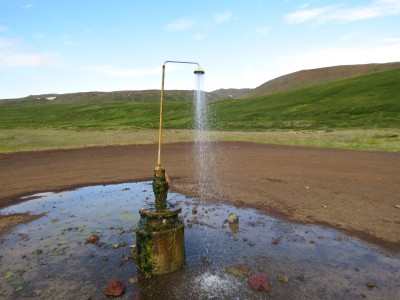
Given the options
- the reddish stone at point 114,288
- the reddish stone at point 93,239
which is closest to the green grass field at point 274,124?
the reddish stone at point 93,239

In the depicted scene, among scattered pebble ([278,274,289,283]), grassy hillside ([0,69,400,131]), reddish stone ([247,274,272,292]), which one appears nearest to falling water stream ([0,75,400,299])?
scattered pebble ([278,274,289,283])

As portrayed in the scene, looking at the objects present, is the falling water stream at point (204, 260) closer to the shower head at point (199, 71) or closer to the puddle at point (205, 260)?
the puddle at point (205, 260)

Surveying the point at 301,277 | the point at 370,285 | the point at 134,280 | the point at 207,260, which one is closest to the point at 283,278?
the point at 301,277

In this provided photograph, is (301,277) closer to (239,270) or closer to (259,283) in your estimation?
(259,283)

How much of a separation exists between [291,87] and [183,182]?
506 ft

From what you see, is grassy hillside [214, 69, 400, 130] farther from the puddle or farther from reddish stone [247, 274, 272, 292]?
reddish stone [247, 274, 272, 292]

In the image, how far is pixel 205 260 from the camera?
9352 millimetres

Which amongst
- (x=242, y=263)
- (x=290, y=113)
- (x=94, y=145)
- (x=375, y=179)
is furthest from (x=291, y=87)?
(x=242, y=263)

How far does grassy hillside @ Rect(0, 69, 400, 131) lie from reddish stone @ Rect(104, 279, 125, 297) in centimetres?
4824

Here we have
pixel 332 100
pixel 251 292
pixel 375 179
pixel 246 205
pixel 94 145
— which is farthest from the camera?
pixel 332 100

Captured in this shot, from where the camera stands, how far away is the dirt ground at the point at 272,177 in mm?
12773

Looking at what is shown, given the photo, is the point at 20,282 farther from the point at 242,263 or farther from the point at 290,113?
the point at 290,113

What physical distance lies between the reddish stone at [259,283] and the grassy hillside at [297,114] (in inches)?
1863

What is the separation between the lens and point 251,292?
7.70 m
